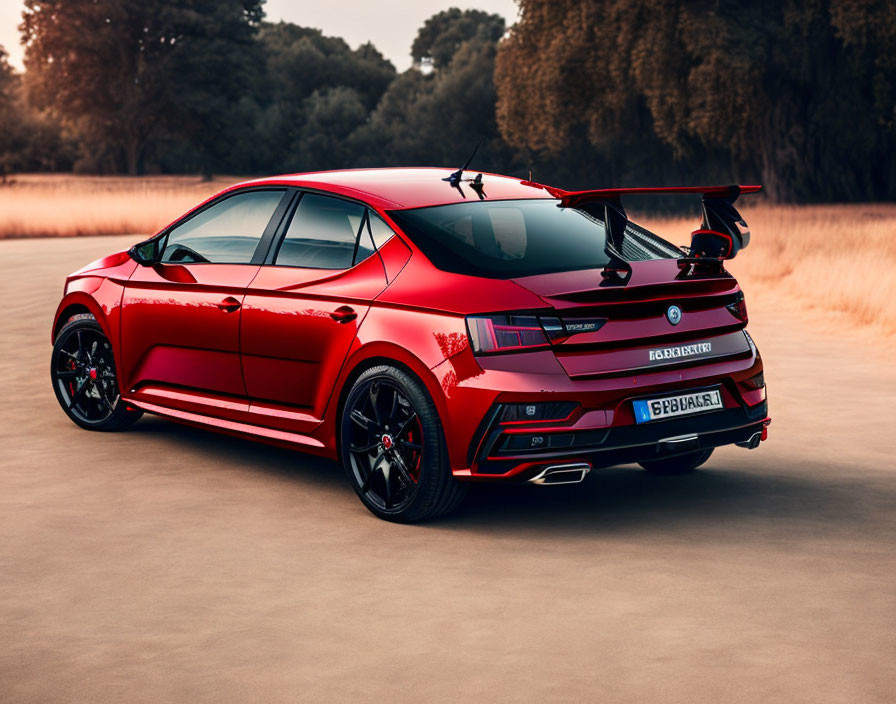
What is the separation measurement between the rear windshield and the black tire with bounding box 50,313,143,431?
2.79 meters

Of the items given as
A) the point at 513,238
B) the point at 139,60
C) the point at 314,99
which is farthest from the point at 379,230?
the point at 314,99

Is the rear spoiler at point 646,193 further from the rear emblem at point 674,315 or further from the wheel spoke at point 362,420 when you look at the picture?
the wheel spoke at point 362,420

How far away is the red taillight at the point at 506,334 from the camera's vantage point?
629 centimetres

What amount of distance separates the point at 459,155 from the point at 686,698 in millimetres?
74701

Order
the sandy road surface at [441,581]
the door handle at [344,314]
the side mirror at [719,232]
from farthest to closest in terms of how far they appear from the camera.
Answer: the side mirror at [719,232]
the door handle at [344,314]
the sandy road surface at [441,581]

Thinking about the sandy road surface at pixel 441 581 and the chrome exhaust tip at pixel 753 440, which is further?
the chrome exhaust tip at pixel 753 440

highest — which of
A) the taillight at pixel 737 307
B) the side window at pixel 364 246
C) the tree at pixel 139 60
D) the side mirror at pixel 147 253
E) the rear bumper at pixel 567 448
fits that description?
the tree at pixel 139 60

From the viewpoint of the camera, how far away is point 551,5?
4469 cm

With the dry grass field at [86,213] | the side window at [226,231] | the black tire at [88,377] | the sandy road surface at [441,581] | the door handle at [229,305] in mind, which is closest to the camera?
the sandy road surface at [441,581]

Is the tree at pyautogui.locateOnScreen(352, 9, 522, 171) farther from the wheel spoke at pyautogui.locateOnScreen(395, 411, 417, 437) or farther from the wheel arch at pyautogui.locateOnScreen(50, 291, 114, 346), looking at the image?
the wheel spoke at pyautogui.locateOnScreen(395, 411, 417, 437)

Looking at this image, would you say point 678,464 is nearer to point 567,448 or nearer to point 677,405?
point 677,405

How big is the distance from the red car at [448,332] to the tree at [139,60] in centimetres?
6761

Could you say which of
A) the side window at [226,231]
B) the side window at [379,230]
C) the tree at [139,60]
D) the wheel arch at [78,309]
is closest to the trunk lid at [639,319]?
the side window at [379,230]

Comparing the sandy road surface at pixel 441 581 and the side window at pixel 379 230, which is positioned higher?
the side window at pixel 379 230
